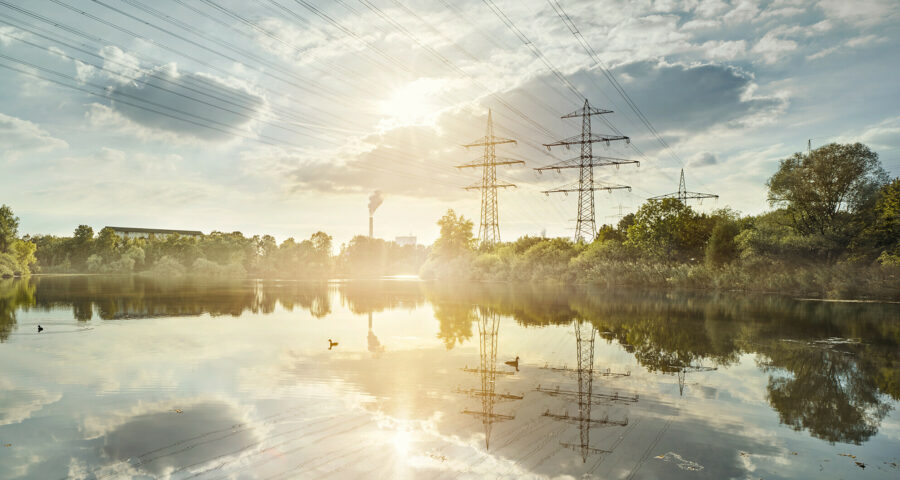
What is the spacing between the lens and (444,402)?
12.5 m

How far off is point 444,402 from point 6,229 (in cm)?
13094

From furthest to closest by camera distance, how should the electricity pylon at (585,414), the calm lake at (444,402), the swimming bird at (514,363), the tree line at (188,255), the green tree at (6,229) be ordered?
the tree line at (188,255) < the green tree at (6,229) < the swimming bird at (514,363) < the electricity pylon at (585,414) < the calm lake at (444,402)

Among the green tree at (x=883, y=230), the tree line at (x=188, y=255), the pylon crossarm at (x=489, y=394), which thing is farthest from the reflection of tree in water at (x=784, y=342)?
the tree line at (x=188, y=255)

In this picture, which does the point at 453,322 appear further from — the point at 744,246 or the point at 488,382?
the point at 744,246

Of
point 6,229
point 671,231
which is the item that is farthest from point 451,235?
point 6,229

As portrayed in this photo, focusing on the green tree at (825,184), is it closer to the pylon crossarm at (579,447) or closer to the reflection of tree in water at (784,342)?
the reflection of tree in water at (784,342)

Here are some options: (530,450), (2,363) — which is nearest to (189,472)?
(530,450)

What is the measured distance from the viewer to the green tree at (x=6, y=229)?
104 meters

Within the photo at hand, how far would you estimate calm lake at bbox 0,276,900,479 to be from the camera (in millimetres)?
8867

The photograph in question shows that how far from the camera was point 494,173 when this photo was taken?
82562 millimetres

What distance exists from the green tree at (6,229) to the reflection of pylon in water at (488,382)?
400 feet

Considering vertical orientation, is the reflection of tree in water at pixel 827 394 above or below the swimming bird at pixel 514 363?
below

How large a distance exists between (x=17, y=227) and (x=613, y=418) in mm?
137640

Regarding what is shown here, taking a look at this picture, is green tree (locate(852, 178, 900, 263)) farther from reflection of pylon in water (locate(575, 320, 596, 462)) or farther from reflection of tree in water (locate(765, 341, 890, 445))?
reflection of pylon in water (locate(575, 320, 596, 462))
